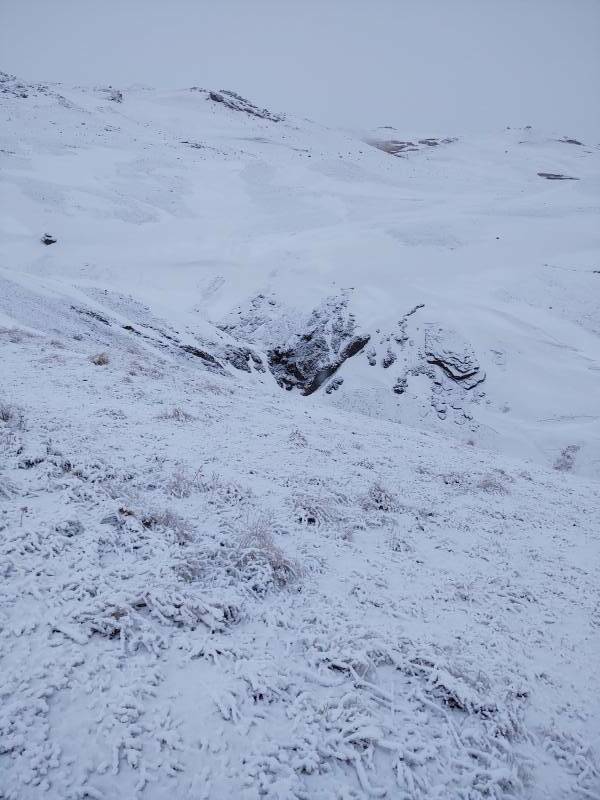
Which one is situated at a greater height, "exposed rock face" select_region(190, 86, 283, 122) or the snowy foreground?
"exposed rock face" select_region(190, 86, 283, 122)

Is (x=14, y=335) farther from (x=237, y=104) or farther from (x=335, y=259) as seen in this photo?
(x=237, y=104)

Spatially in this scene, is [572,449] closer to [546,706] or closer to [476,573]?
[476,573]

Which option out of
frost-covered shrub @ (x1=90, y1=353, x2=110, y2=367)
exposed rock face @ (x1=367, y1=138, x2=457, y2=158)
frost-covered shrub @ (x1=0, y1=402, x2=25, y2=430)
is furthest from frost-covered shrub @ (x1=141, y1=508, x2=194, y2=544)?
exposed rock face @ (x1=367, y1=138, x2=457, y2=158)

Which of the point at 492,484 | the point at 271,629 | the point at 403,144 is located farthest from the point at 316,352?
the point at 403,144

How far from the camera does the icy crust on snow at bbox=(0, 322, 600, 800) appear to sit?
3018 mm

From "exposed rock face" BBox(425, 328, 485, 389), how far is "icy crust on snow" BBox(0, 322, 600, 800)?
49.2 feet

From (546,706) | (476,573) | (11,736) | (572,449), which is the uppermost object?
(11,736)

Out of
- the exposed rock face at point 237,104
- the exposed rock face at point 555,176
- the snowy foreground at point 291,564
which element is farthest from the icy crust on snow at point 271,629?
the exposed rock face at point 237,104

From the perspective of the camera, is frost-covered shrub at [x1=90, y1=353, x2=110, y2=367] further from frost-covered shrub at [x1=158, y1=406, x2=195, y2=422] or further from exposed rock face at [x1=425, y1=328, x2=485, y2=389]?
exposed rock face at [x1=425, y1=328, x2=485, y2=389]

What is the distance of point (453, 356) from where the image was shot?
76.6 feet

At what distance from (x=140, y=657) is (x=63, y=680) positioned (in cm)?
57

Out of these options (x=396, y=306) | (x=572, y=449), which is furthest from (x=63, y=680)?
(x=396, y=306)

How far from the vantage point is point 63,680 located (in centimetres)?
325

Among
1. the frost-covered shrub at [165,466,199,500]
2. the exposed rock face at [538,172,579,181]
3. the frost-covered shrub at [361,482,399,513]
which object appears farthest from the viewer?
the exposed rock face at [538,172,579,181]
